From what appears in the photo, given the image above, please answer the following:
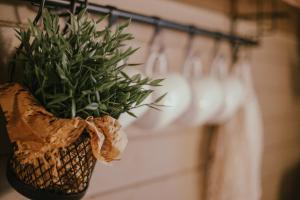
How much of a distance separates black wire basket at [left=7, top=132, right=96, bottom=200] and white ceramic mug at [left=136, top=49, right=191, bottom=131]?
25cm

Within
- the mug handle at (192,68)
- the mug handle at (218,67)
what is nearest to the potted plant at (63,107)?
the mug handle at (192,68)

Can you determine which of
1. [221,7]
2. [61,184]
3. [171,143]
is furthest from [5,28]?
[221,7]

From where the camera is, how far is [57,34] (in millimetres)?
524

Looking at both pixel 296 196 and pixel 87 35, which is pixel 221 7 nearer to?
pixel 87 35

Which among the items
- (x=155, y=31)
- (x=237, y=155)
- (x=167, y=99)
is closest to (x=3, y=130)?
(x=167, y=99)

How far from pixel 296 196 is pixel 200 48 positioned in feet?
4.24

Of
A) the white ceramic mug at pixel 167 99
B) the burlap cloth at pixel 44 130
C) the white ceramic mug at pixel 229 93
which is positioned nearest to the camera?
the burlap cloth at pixel 44 130

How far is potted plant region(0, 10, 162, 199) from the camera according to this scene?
50 cm

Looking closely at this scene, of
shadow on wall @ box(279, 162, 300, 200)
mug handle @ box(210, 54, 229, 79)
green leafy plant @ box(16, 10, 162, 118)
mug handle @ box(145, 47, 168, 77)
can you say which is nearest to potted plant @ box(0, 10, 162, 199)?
green leafy plant @ box(16, 10, 162, 118)

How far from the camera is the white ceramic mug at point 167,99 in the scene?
2.54 feet

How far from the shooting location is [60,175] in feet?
1.79

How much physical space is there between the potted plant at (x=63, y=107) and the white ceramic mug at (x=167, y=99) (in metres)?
0.21

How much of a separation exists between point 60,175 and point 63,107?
11cm

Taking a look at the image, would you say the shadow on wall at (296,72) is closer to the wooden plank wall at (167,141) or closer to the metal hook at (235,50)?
the wooden plank wall at (167,141)
